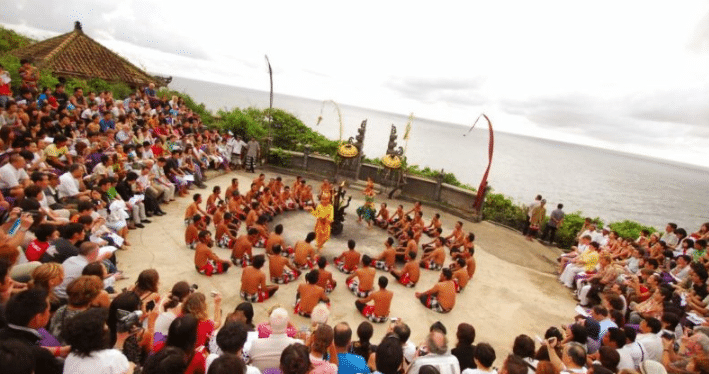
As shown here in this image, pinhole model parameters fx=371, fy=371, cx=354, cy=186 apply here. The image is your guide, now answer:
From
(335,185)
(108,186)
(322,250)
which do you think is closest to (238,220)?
(322,250)

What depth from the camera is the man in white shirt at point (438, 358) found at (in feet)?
14.3

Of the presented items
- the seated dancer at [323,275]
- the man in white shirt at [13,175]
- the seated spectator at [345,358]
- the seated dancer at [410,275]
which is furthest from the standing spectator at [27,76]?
the seated spectator at [345,358]

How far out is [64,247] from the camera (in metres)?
5.69

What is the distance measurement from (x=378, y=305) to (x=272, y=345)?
344cm

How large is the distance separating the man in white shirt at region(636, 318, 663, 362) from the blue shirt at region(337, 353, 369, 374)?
4612 mm

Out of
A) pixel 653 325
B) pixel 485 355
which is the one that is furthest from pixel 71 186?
pixel 653 325

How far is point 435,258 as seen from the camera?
10203 mm

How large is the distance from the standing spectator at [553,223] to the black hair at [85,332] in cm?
1378

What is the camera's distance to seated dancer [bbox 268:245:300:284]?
26.7ft

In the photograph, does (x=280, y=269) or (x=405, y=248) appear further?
(x=405, y=248)

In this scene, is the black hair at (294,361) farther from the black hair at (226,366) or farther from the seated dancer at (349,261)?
the seated dancer at (349,261)

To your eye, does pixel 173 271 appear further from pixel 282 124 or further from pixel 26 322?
pixel 282 124

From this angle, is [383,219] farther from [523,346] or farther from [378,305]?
[523,346]

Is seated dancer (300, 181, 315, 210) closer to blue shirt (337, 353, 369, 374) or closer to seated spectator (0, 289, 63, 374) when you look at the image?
blue shirt (337, 353, 369, 374)
